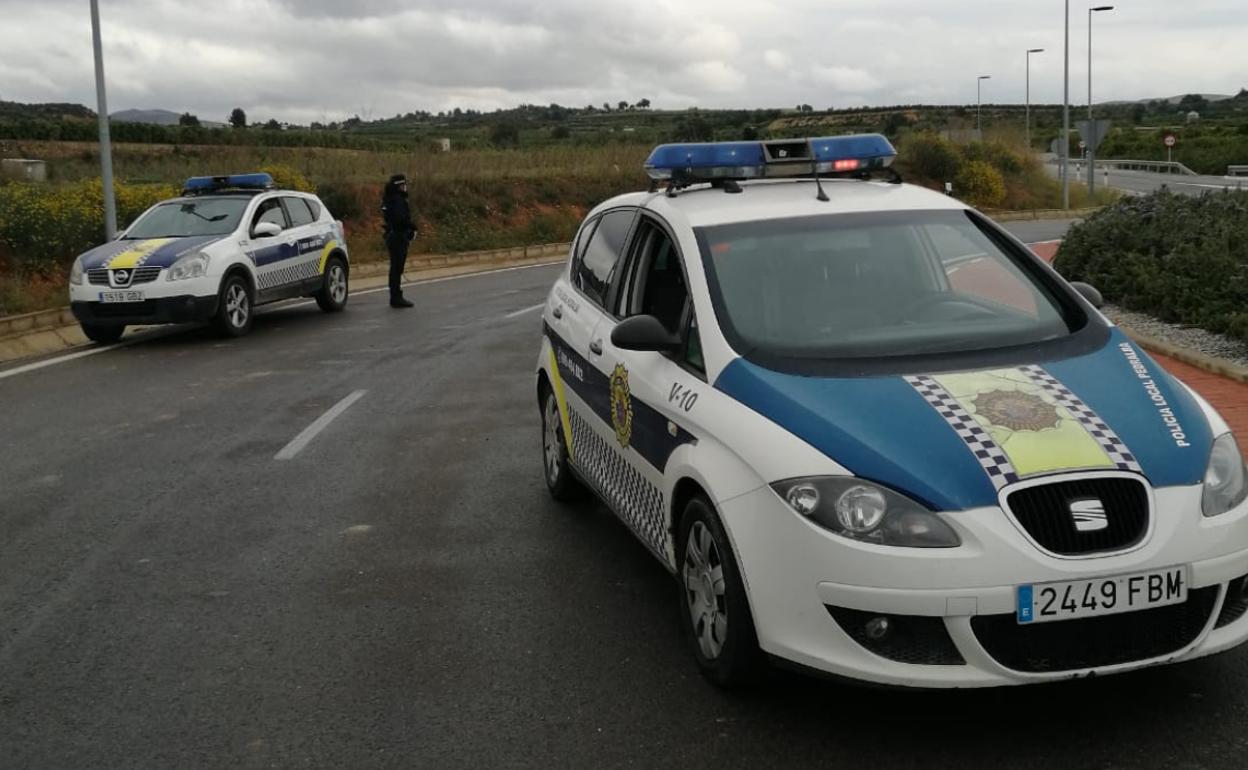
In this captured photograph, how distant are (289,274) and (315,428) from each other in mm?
8076


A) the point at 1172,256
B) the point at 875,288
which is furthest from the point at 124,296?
the point at 875,288

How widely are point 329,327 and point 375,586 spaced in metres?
11.3

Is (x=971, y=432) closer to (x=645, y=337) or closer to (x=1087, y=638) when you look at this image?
(x=1087, y=638)

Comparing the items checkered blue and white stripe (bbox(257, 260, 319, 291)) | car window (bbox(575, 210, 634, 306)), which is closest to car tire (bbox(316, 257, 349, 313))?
checkered blue and white stripe (bbox(257, 260, 319, 291))

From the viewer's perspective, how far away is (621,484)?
5742mm

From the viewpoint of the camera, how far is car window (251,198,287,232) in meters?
16.9

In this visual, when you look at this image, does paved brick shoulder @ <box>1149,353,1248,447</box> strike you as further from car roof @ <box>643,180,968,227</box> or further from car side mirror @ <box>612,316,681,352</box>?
car side mirror @ <box>612,316,681,352</box>

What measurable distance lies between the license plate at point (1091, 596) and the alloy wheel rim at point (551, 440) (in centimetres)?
369

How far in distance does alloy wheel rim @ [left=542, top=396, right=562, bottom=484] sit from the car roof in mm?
1544

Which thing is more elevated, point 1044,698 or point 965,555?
point 965,555

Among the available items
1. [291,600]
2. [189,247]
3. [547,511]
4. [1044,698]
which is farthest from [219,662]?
[189,247]

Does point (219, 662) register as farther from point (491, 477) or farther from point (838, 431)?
point (491, 477)

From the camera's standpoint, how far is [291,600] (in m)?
5.80

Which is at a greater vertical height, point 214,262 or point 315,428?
point 214,262
